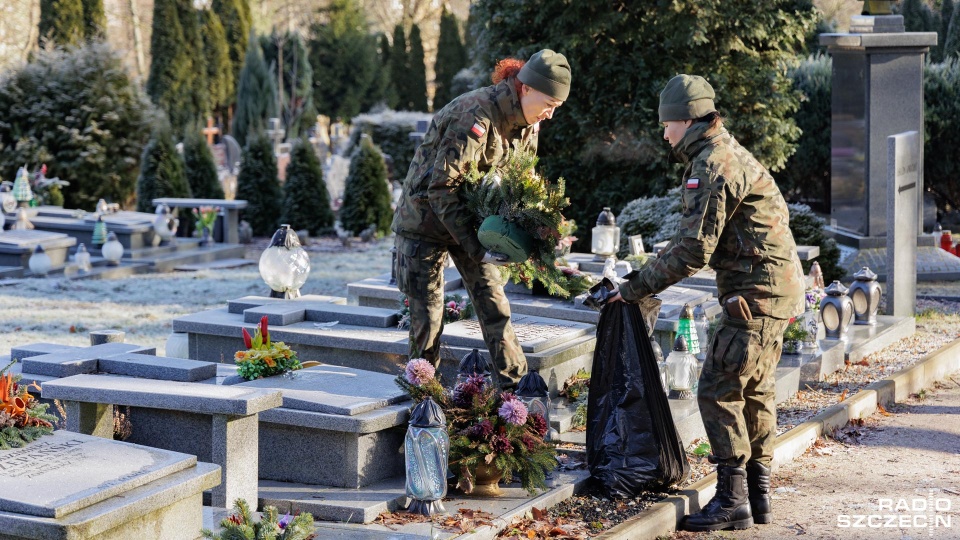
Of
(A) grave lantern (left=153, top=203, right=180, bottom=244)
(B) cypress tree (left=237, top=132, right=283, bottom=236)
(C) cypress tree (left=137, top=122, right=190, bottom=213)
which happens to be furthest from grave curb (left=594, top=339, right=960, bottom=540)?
(C) cypress tree (left=137, top=122, right=190, bottom=213)

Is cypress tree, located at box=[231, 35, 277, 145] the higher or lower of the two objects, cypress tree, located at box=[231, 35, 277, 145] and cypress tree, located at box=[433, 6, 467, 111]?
the lower

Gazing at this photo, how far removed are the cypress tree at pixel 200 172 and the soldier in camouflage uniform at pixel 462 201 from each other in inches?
481

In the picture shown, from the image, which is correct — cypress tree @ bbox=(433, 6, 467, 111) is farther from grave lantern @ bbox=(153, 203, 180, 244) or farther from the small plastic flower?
the small plastic flower

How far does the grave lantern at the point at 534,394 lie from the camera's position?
19.2 feet

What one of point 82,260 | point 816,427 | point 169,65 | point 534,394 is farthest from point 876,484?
point 169,65

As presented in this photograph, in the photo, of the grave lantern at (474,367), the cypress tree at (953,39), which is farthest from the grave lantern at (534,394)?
the cypress tree at (953,39)

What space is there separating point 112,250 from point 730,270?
9886 mm

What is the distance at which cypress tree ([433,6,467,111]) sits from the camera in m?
33.4

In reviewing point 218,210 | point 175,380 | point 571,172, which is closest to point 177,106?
point 218,210

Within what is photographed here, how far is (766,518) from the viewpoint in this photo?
5.50 m

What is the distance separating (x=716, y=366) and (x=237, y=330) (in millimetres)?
3439

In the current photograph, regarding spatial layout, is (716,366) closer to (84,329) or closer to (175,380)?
(175,380)

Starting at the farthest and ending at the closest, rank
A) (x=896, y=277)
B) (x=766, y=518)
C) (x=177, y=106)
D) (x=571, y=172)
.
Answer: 1. (x=177, y=106)
2. (x=571, y=172)
3. (x=896, y=277)
4. (x=766, y=518)

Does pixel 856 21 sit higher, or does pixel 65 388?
pixel 856 21
